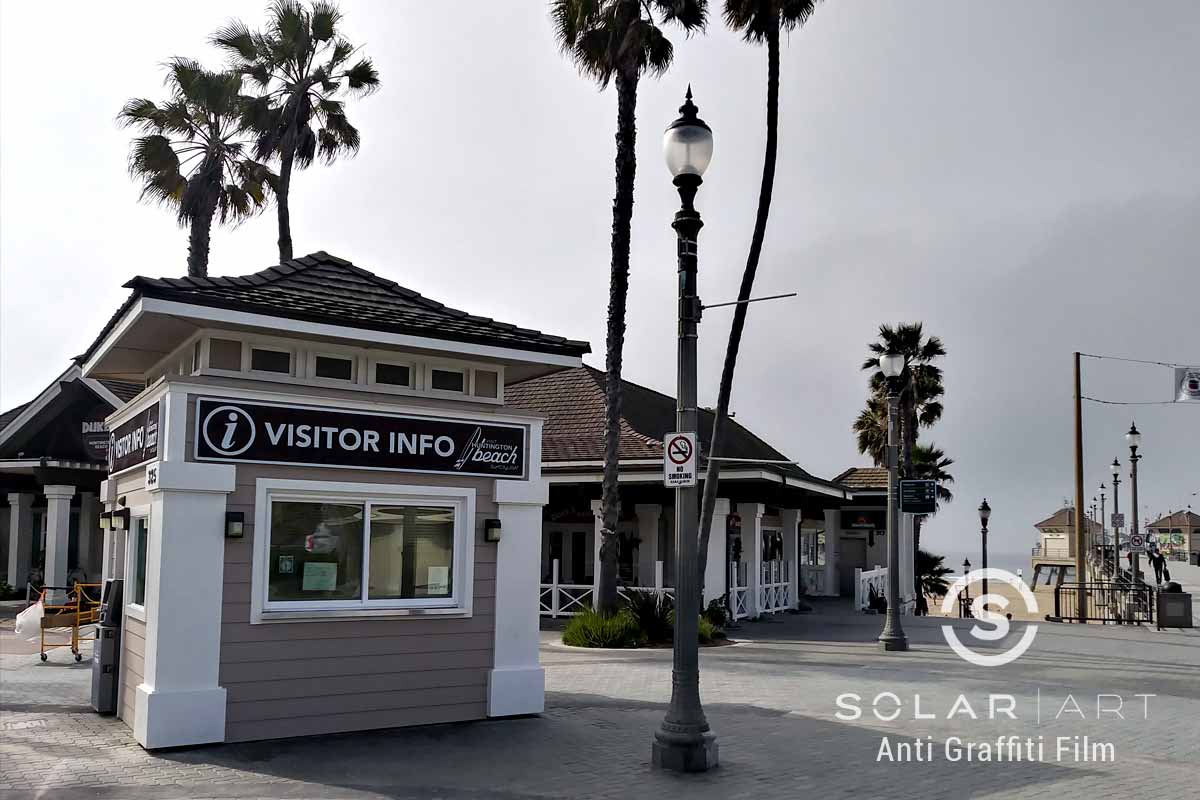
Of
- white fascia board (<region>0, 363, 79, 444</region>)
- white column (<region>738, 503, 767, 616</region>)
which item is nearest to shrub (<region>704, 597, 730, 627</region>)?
white column (<region>738, 503, 767, 616</region>)

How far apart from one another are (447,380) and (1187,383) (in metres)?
22.0

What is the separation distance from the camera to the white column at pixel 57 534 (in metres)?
25.0

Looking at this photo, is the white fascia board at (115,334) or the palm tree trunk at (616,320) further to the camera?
the palm tree trunk at (616,320)

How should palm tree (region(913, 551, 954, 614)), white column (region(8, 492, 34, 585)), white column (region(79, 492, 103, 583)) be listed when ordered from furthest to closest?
1. palm tree (region(913, 551, 954, 614))
2. white column (region(79, 492, 103, 583))
3. white column (region(8, 492, 34, 585))

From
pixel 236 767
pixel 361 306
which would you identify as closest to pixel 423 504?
pixel 361 306

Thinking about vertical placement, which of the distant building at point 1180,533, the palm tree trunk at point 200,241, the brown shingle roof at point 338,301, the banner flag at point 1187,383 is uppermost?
the palm tree trunk at point 200,241

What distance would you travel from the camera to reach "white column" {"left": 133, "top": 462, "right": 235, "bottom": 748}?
9.00 metres

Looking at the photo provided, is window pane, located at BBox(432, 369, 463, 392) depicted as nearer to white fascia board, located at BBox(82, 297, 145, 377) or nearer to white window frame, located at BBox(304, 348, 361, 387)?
white window frame, located at BBox(304, 348, 361, 387)

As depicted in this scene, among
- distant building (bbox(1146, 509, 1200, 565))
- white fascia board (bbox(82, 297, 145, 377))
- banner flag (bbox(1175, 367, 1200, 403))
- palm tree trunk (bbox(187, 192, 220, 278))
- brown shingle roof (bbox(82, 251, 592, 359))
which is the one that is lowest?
distant building (bbox(1146, 509, 1200, 565))

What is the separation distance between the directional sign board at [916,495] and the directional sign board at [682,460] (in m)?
11.0

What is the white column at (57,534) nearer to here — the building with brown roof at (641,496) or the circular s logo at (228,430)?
the building with brown roof at (641,496)

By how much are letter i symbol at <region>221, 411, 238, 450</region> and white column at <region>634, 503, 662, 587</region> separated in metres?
15.3

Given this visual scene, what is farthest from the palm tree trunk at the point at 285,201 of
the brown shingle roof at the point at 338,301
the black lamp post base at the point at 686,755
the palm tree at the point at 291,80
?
the black lamp post base at the point at 686,755

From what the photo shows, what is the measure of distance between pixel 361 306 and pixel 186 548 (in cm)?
287
